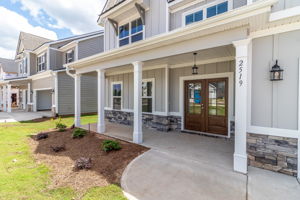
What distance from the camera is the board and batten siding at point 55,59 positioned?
46.1 feet

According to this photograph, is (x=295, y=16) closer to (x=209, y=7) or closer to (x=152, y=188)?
(x=209, y=7)

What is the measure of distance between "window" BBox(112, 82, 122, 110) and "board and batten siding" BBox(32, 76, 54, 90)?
23.1 feet

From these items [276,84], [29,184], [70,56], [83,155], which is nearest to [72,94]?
[70,56]

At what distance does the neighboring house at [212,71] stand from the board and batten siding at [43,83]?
6.76 meters

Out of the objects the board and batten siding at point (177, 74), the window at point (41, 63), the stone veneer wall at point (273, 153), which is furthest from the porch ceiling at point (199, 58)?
the window at point (41, 63)

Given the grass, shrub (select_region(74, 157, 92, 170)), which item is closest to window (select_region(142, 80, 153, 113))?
shrub (select_region(74, 157, 92, 170))

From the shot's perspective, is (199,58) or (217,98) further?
(217,98)

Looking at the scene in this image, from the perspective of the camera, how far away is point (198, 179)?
10.3ft

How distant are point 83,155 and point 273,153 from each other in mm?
4946

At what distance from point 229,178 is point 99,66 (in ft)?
19.9

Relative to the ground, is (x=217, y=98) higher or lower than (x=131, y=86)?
lower

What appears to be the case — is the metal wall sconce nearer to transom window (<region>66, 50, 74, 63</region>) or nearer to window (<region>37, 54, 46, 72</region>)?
transom window (<region>66, 50, 74, 63</region>)

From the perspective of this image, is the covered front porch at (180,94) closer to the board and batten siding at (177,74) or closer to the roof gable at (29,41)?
the board and batten siding at (177,74)

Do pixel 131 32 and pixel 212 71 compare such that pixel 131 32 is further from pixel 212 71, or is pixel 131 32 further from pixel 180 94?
pixel 212 71
